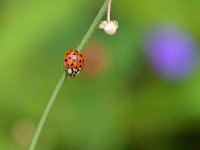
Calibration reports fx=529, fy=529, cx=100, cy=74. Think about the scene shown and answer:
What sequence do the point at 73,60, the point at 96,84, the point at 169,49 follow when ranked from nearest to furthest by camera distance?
the point at 73,60 < the point at 96,84 < the point at 169,49

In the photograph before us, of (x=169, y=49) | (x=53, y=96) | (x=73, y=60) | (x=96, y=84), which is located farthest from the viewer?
(x=169, y=49)

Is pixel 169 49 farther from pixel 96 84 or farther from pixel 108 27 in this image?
pixel 108 27

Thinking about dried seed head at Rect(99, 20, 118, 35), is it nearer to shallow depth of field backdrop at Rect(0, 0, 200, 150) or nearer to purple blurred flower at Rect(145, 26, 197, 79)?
shallow depth of field backdrop at Rect(0, 0, 200, 150)

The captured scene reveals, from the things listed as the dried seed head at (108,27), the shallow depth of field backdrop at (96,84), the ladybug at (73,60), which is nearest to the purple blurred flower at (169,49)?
the shallow depth of field backdrop at (96,84)

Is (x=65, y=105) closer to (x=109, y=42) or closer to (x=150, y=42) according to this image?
(x=109, y=42)

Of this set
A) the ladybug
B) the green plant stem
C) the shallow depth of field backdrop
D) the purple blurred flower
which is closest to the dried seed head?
the green plant stem

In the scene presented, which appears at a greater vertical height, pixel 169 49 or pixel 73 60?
pixel 169 49

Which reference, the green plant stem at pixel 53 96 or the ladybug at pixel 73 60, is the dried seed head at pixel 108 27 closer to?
the green plant stem at pixel 53 96

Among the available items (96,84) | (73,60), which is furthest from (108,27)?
(96,84)
